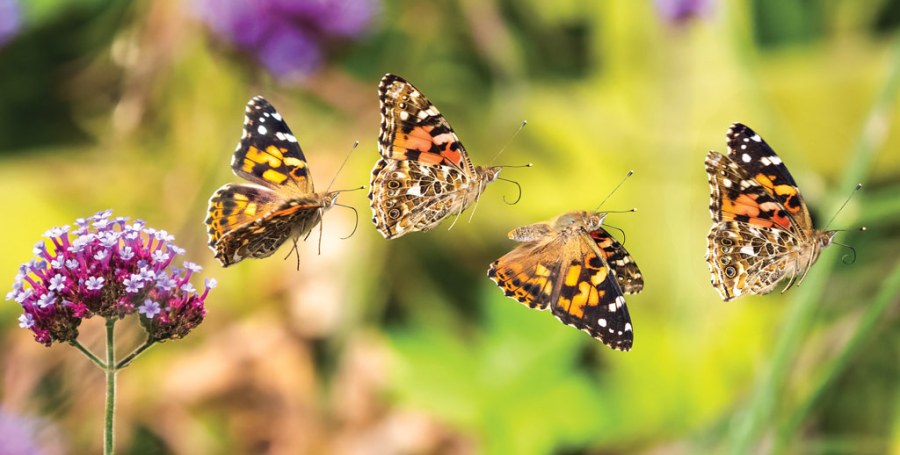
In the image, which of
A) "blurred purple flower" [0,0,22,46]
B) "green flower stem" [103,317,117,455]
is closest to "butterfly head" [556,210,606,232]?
"green flower stem" [103,317,117,455]

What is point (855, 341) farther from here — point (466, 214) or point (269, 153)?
point (466, 214)

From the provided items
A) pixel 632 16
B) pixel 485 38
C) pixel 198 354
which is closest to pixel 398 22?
pixel 485 38

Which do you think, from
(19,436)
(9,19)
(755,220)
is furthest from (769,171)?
(9,19)

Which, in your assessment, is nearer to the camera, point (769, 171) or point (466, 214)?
point (769, 171)

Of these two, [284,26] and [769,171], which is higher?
[284,26]

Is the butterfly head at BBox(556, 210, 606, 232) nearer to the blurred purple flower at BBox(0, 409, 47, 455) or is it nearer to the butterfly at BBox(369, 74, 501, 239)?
the butterfly at BBox(369, 74, 501, 239)

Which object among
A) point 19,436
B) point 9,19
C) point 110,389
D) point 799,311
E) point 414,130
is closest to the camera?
point 110,389

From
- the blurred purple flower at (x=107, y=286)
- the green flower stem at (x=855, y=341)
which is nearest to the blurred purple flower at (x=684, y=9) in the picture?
the green flower stem at (x=855, y=341)
